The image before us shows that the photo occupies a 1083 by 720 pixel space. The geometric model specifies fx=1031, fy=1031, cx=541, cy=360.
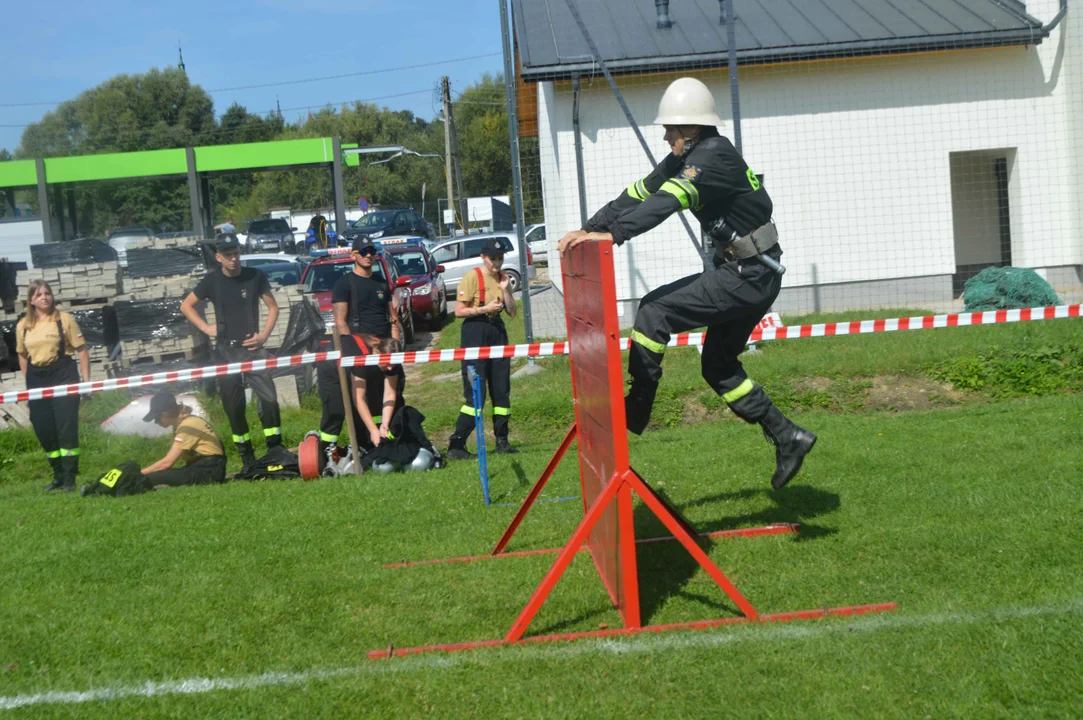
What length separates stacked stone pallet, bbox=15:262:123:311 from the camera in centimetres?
1532

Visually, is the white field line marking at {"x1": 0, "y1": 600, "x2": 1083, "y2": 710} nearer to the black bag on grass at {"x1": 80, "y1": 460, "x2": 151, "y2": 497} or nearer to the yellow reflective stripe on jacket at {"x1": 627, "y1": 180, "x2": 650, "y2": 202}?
the yellow reflective stripe on jacket at {"x1": 627, "y1": 180, "x2": 650, "y2": 202}

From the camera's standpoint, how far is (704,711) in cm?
357

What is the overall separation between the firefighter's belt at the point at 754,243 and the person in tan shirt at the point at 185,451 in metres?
5.77

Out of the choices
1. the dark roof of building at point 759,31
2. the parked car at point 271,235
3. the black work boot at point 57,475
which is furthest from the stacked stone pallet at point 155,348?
the parked car at point 271,235

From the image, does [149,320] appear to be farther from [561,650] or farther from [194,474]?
[561,650]

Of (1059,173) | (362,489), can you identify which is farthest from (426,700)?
(1059,173)

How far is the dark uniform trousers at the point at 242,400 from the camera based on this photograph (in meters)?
9.81

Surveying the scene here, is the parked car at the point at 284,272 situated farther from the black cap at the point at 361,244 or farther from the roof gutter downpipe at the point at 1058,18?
the roof gutter downpipe at the point at 1058,18

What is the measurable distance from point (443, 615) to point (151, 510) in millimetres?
3910

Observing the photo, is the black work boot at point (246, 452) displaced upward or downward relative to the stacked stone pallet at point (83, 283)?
downward

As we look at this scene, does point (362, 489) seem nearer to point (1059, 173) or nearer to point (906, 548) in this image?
point (906, 548)

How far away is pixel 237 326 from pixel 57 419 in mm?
1947

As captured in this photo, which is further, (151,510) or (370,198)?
(370,198)

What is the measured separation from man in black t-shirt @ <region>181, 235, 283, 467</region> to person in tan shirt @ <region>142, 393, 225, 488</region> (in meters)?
0.65
